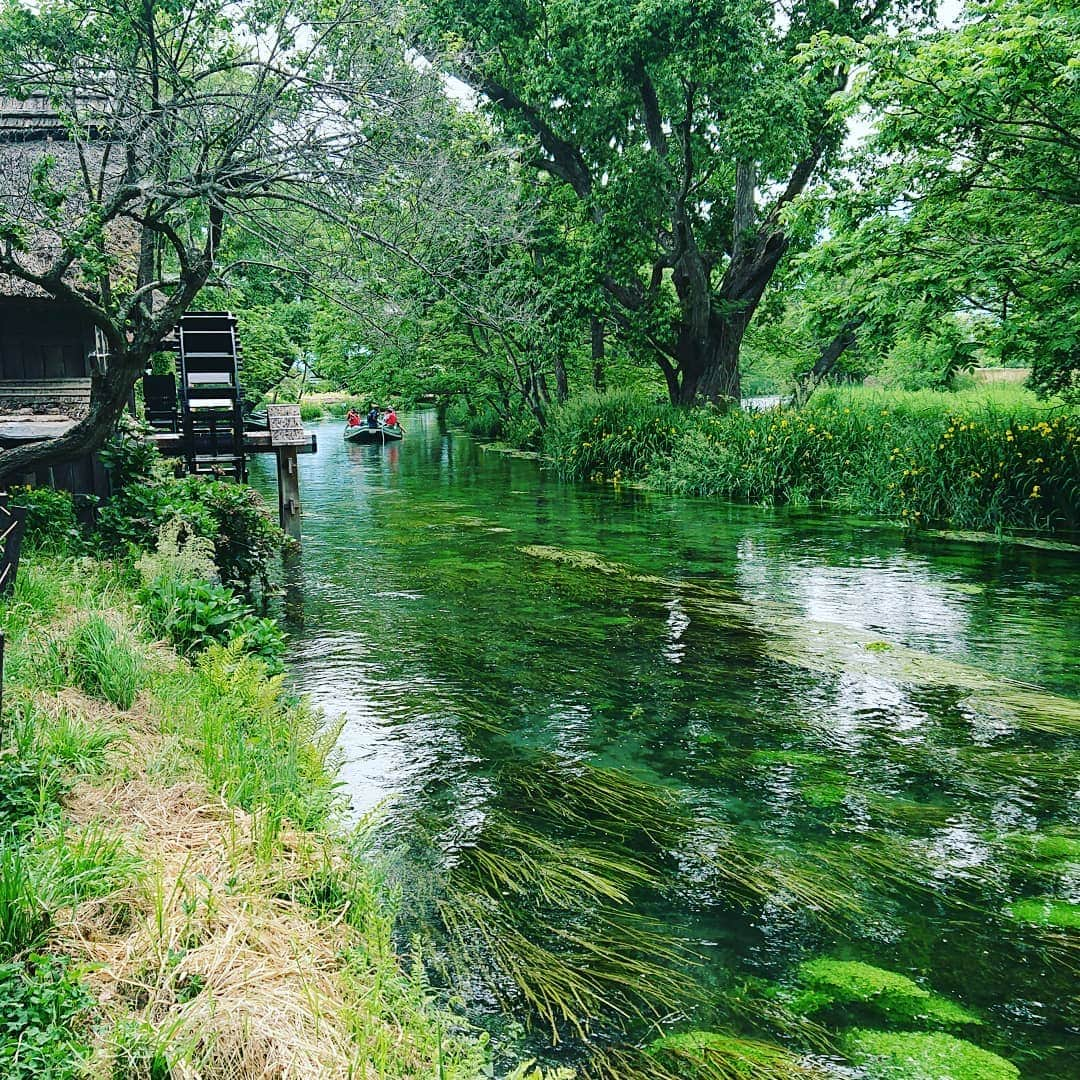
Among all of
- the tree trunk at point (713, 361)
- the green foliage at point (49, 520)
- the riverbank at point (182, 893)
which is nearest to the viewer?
the riverbank at point (182, 893)

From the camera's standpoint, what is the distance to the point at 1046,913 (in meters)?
3.52

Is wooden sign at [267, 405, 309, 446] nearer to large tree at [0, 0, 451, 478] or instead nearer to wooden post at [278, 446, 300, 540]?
wooden post at [278, 446, 300, 540]

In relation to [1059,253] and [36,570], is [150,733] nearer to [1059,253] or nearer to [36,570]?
[36,570]

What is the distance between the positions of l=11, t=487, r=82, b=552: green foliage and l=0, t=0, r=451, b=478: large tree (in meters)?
0.54

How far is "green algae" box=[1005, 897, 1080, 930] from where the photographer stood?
345cm

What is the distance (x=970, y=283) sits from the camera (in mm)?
9844

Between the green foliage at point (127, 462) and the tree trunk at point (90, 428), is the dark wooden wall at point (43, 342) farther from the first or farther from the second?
the tree trunk at point (90, 428)

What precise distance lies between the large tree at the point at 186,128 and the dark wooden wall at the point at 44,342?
4.45m

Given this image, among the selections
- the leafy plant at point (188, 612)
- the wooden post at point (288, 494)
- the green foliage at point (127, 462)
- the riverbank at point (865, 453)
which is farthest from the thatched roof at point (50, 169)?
the riverbank at point (865, 453)

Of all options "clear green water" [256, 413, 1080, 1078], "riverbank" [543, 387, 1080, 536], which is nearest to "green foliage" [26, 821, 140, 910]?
"clear green water" [256, 413, 1080, 1078]

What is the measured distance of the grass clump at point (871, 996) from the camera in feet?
9.71

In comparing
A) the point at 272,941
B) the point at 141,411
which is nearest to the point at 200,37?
the point at 272,941

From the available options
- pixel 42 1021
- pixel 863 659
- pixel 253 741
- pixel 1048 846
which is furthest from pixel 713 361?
pixel 42 1021

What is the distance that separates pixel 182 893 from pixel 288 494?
9239 millimetres
